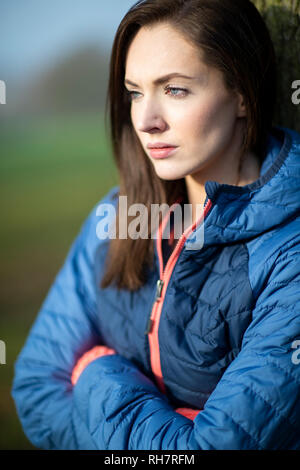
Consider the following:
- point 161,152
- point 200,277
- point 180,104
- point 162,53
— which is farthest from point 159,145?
point 200,277

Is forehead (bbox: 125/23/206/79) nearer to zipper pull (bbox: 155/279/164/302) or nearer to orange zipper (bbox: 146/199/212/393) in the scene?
orange zipper (bbox: 146/199/212/393)

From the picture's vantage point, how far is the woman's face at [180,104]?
160 centimetres

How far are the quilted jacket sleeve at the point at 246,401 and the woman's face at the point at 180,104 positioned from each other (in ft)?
1.45

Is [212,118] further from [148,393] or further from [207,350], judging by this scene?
[148,393]

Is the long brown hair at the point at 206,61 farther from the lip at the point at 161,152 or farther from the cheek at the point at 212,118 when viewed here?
the lip at the point at 161,152

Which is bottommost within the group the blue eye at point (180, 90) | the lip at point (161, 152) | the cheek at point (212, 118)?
the lip at point (161, 152)

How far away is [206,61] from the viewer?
1587 millimetres

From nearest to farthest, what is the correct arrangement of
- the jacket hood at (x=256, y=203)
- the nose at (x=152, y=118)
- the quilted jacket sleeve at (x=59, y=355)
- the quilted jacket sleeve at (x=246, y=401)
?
the quilted jacket sleeve at (x=246, y=401) → the jacket hood at (x=256, y=203) → the nose at (x=152, y=118) → the quilted jacket sleeve at (x=59, y=355)

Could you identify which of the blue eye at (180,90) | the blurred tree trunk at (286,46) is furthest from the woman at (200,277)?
the blurred tree trunk at (286,46)

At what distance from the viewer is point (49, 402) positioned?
6.23ft

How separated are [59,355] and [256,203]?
3.26 feet

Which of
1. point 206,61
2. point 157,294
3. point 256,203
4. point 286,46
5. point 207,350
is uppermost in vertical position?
point 286,46

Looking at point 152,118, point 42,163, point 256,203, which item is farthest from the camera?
point 42,163
